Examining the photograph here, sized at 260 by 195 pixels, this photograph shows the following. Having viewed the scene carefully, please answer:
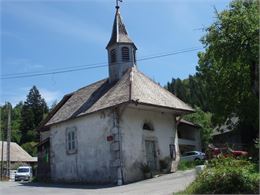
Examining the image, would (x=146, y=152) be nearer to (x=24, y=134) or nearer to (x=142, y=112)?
(x=142, y=112)

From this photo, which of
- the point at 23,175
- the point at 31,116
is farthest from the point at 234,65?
the point at 31,116

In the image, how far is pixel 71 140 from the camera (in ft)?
93.5

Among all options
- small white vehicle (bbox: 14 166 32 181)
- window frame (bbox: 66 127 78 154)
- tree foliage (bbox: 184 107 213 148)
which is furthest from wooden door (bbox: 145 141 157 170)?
tree foliage (bbox: 184 107 213 148)

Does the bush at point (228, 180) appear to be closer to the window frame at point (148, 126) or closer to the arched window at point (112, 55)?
the window frame at point (148, 126)

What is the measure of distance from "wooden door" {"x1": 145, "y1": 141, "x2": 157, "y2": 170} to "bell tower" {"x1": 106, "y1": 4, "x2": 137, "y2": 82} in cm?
527

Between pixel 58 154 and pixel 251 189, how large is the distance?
64.7 feet

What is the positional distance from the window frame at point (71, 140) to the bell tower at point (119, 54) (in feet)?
14.4

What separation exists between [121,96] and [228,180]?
12.7 metres

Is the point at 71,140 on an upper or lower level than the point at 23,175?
upper

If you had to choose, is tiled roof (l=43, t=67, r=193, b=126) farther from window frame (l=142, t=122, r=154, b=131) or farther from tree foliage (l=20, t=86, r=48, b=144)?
tree foliage (l=20, t=86, r=48, b=144)

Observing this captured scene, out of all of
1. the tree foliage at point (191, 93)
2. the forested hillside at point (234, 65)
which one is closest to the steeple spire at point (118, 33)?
the forested hillside at point (234, 65)

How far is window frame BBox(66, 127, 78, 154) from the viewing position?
27.9 meters

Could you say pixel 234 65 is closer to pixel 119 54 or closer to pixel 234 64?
pixel 234 64

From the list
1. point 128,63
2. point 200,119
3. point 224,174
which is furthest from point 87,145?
point 200,119
